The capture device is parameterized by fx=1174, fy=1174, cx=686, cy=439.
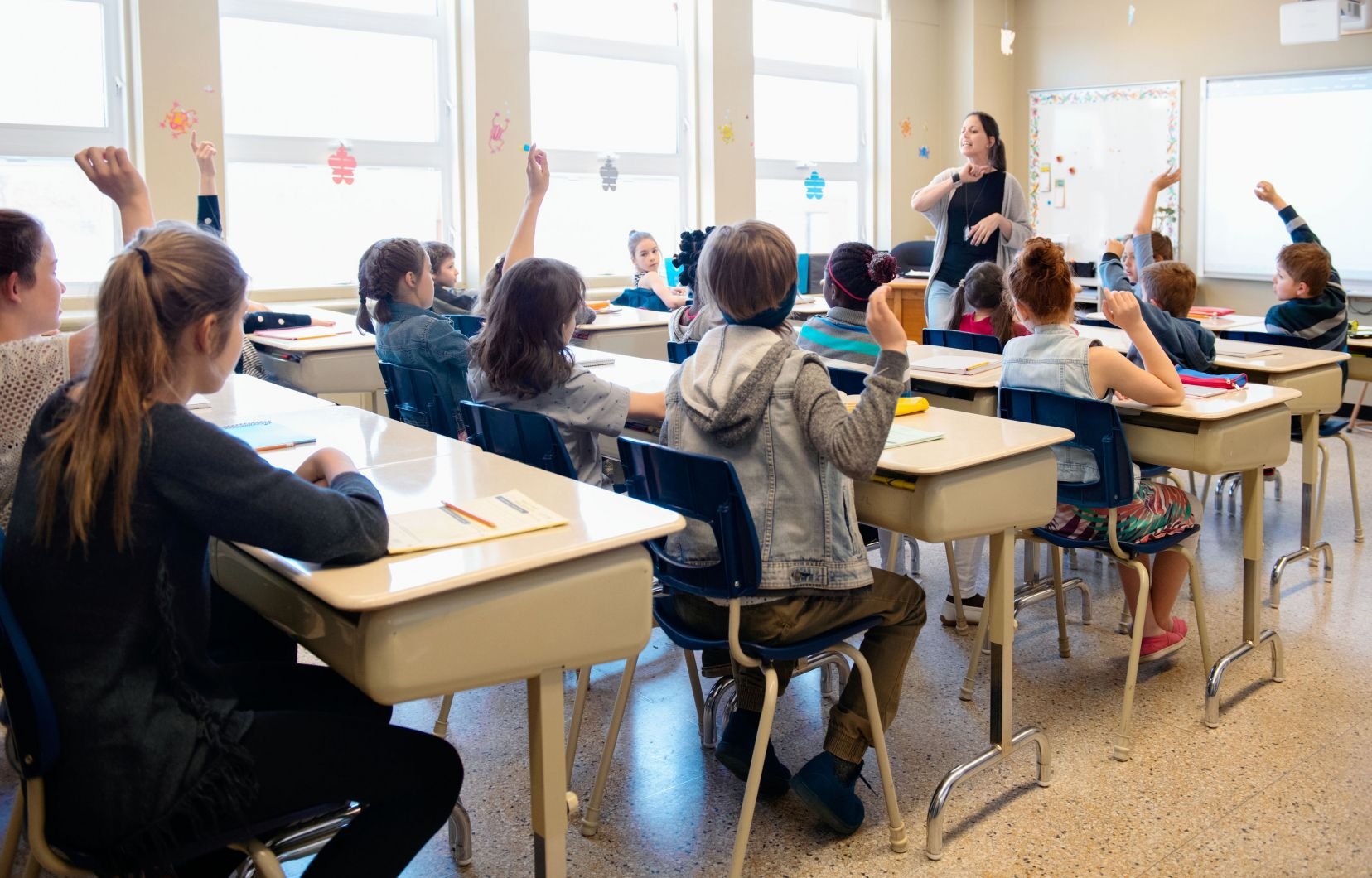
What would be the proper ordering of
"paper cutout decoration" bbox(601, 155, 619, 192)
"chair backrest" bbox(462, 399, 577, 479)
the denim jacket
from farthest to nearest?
"paper cutout decoration" bbox(601, 155, 619, 192) → the denim jacket → "chair backrest" bbox(462, 399, 577, 479)

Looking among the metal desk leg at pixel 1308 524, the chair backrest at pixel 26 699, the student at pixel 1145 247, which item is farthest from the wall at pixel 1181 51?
the chair backrest at pixel 26 699

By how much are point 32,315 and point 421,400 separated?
3.82 feet

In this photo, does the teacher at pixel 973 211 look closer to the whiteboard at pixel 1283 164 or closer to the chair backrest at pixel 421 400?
the chair backrest at pixel 421 400

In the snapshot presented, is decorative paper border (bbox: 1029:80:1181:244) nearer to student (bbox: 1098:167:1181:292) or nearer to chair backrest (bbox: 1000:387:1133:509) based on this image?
student (bbox: 1098:167:1181:292)

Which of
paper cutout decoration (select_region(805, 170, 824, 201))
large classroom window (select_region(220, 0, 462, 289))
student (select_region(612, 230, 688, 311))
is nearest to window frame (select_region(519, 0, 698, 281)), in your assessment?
large classroom window (select_region(220, 0, 462, 289))

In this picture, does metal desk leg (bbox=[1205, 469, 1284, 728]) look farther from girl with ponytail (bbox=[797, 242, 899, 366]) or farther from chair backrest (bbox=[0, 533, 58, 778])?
chair backrest (bbox=[0, 533, 58, 778])

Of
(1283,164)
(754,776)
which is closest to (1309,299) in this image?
(1283,164)

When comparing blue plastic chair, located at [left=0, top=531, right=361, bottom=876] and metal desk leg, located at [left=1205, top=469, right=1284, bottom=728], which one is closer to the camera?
blue plastic chair, located at [left=0, top=531, right=361, bottom=876]

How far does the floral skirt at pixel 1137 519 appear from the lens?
8.54 ft

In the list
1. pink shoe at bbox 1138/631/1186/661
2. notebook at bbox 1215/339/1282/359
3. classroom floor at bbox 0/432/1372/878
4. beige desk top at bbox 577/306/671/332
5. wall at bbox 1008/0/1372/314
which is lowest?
classroom floor at bbox 0/432/1372/878

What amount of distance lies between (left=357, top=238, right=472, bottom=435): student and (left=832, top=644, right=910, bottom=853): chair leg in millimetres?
1637

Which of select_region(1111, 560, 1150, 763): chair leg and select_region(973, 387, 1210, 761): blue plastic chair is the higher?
select_region(973, 387, 1210, 761): blue plastic chair

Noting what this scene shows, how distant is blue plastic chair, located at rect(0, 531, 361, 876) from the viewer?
4.21ft

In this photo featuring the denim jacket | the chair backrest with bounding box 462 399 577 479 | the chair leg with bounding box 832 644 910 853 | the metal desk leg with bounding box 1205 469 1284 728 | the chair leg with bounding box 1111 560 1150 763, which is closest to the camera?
the chair leg with bounding box 832 644 910 853
